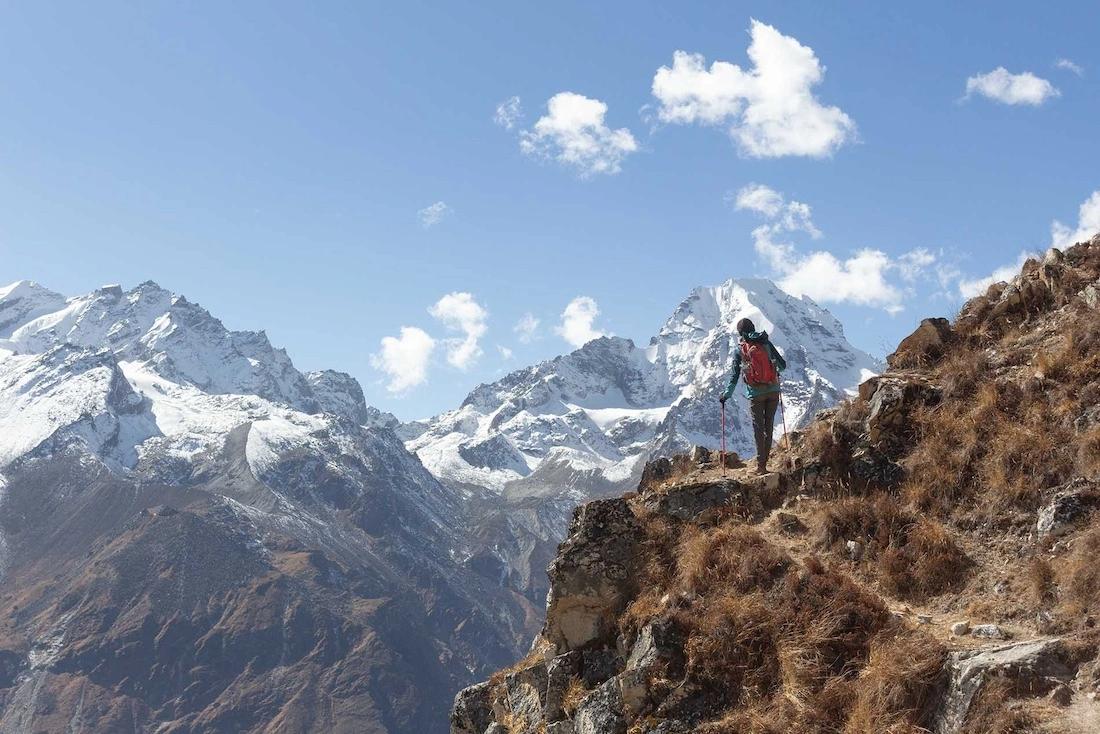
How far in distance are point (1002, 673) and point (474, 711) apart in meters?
9.10

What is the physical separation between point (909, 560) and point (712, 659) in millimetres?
3117

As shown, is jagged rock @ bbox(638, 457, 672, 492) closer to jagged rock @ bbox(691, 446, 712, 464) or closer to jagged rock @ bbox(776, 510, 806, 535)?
jagged rock @ bbox(691, 446, 712, 464)

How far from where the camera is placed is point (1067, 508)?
11.4 metres

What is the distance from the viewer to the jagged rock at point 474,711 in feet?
50.6

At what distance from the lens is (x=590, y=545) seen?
14555 mm

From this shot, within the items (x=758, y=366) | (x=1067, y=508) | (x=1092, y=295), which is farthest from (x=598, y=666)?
(x=1092, y=295)

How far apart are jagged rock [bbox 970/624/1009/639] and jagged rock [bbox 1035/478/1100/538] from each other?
5.76ft

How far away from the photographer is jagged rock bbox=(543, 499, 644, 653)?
13.8 meters

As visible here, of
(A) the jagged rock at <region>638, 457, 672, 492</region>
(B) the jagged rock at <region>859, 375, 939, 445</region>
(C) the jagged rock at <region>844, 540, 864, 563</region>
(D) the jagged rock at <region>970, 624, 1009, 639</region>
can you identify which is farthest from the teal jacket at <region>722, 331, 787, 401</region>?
(D) the jagged rock at <region>970, 624, 1009, 639</region>

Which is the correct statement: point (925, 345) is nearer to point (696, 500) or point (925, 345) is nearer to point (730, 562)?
point (696, 500)

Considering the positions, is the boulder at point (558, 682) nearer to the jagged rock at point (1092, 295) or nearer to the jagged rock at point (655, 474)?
the jagged rock at point (655, 474)

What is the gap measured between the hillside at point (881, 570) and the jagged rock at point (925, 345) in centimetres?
5

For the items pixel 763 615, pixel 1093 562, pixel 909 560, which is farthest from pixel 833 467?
pixel 1093 562

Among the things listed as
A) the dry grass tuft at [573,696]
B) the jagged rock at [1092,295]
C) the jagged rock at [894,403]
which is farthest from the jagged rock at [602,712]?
the jagged rock at [1092,295]
